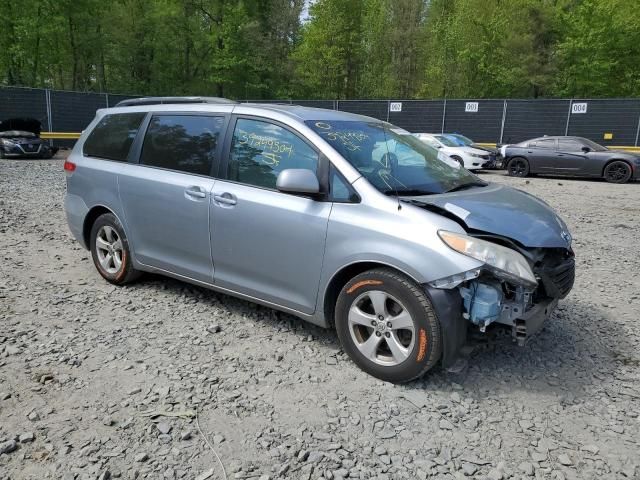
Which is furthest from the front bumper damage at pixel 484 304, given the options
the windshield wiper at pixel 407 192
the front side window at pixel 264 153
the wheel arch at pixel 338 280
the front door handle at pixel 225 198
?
the front door handle at pixel 225 198

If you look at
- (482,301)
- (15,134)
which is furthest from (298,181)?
(15,134)

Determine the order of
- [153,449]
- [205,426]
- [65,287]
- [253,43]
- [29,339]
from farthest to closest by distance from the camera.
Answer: [253,43] < [65,287] < [29,339] < [205,426] < [153,449]

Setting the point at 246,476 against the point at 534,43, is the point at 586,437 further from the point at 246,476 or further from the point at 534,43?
the point at 534,43

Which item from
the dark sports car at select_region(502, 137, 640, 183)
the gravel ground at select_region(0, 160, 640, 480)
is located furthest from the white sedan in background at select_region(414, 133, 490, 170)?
the gravel ground at select_region(0, 160, 640, 480)

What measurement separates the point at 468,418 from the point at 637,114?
2265cm

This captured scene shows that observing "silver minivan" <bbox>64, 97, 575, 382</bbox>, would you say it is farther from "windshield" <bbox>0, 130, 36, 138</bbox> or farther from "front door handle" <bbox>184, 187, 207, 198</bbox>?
"windshield" <bbox>0, 130, 36, 138</bbox>

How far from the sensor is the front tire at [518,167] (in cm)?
1717

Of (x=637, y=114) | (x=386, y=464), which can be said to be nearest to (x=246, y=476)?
(x=386, y=464)

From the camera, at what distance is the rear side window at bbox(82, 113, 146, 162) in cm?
488

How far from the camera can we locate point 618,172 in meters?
15.8

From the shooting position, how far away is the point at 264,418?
298 cm

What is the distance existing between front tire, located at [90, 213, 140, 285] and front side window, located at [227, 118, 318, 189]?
1.57 m

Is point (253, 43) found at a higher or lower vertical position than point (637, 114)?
higher

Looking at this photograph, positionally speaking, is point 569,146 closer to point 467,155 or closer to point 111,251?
point 467,155
